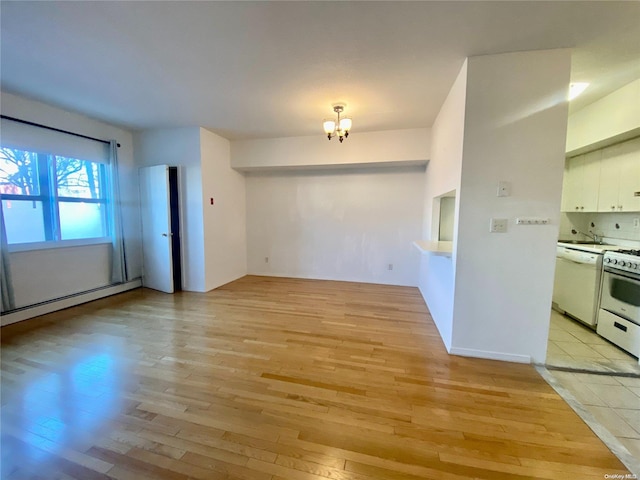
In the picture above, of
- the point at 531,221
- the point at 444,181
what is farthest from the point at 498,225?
the point at 444,181

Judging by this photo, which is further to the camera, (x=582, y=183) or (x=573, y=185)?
(x=573, y=185)

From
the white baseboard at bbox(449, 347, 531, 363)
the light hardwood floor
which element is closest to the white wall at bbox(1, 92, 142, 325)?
the light hardwood floor

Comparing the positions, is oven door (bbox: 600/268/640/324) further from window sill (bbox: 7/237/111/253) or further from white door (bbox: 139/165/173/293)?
window sill (bbox: 7/237/111/253)

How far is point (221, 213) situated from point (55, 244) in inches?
87.2

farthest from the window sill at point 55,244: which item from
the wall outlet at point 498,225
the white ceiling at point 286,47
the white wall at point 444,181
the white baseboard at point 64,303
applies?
the wall outlet at point 498,225

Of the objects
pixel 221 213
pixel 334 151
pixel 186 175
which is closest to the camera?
pixel 186 175

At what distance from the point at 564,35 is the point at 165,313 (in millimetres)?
4806

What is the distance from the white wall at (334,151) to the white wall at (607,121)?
172 centimetres

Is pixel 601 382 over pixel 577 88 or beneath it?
beneath

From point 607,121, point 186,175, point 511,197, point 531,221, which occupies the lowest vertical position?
point 531,221

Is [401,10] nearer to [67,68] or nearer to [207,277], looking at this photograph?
[67,68]

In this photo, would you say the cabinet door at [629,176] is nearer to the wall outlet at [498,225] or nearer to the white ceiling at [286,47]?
the white ceiling at [286,47]

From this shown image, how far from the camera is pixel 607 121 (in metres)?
2.74

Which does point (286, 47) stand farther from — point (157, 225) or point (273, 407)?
point (157, 225)
